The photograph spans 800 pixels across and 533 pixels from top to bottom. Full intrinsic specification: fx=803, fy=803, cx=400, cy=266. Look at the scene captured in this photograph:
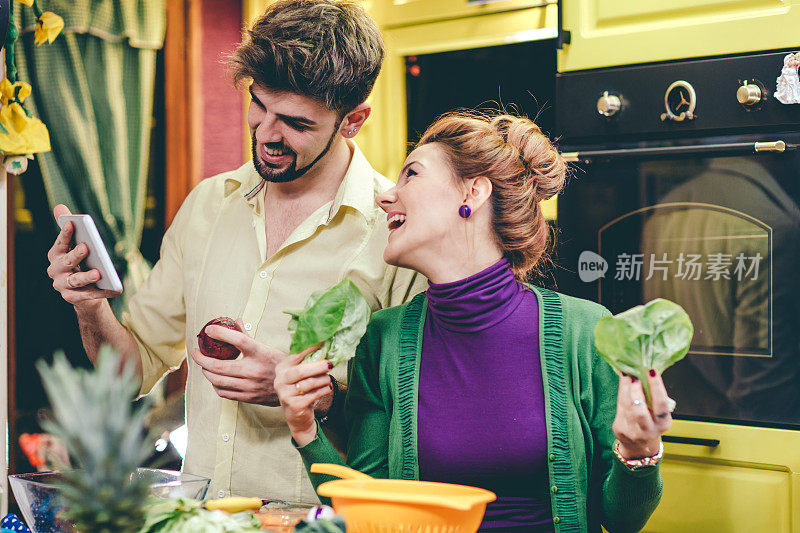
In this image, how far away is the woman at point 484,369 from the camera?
4.61 ft

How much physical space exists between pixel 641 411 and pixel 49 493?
841 mm

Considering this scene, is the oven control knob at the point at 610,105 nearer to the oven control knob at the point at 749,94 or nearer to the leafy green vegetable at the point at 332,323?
the oven control knob at the point at 749,94

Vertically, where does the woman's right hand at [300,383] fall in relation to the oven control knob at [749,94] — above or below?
below

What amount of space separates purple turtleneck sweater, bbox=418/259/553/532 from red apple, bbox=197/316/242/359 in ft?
1.19

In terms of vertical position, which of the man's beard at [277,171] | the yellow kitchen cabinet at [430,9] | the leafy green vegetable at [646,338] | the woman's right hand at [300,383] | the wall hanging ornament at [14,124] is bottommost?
the woman's right hand at [300,383]

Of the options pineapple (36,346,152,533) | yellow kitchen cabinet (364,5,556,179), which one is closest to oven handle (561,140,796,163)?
yellow kitchen cabinet (364,5,556,179)

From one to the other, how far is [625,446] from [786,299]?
1018 millimetres

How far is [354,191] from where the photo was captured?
68.9 inches

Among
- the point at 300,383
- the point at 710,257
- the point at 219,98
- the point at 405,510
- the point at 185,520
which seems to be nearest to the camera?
the point at 405,510

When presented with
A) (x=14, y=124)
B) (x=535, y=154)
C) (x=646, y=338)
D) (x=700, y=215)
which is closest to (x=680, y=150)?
(x=700, y=215)

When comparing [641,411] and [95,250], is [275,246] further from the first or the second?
[641,411]

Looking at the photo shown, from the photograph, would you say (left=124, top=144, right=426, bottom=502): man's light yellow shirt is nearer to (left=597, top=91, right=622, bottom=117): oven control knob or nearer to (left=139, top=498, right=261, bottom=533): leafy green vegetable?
(left=139, top=498, right=261, bottom=533): leafy green vegetable

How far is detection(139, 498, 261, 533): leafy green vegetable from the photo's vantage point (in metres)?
1.02

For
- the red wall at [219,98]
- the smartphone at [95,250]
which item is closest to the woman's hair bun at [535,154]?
the smartphone at [95,250]
